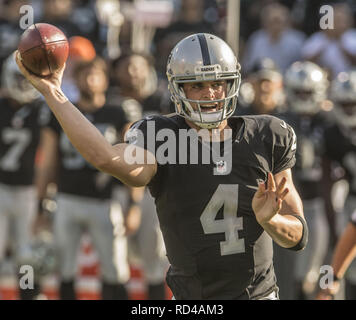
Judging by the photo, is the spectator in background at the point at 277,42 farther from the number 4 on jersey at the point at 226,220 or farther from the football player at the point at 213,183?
the number 4 on jersey at the point at 226,220

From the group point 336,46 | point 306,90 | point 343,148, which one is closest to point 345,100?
point 343,148

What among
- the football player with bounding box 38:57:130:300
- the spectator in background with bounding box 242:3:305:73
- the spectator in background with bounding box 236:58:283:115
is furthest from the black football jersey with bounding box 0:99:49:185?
the spectator in background with bounding box 242:3:305:73

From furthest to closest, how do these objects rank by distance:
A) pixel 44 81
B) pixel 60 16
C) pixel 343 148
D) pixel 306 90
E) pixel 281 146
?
1. pixel 60 16
2. pixel 306 90
3. pixel 343 148
4. pixel 281 146
5. pixel 44 81

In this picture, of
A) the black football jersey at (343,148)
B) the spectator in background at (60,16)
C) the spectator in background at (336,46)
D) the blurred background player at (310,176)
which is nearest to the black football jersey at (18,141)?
the spectator in background at (60,16)

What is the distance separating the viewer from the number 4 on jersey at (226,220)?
364 cm

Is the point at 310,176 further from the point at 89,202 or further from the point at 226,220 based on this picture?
the point at 226,220

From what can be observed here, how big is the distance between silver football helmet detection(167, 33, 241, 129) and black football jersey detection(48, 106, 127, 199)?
295cm

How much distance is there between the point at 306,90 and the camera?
298 inches

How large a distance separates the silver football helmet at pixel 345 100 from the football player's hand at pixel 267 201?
384cm

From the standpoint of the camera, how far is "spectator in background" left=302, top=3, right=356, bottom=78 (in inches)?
340

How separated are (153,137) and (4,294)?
3956mm

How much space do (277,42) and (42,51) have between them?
19.0 ft

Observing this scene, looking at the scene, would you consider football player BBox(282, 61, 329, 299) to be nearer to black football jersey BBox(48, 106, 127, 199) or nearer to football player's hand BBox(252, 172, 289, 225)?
black football jersey BBox(48, 106, 127, 199)
